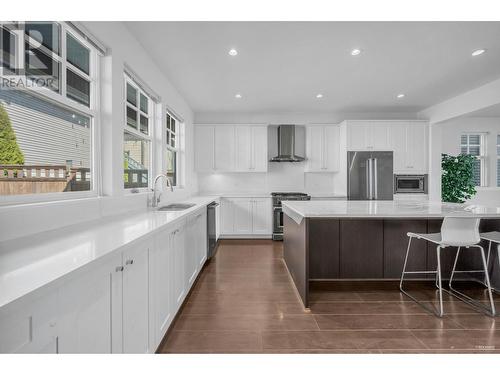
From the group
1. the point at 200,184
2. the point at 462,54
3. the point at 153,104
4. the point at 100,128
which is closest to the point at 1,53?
the point at 100,128

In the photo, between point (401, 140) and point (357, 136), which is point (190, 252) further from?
point (401, 140)

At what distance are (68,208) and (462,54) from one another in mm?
4326

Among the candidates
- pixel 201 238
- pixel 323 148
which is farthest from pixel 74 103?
pixel 323 148

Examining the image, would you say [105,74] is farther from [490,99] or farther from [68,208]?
[490,99]

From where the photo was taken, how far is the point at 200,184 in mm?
6051

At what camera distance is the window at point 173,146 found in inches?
171

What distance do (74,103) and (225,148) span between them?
3906 mm

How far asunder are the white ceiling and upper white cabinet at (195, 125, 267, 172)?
84 centimetres

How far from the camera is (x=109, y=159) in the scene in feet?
7.27

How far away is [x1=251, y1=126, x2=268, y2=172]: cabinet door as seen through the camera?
18.6 feet

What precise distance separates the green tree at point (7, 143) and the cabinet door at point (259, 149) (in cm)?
449

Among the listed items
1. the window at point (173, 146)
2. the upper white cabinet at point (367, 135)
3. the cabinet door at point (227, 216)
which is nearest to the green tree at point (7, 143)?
the window at point (173, 146)

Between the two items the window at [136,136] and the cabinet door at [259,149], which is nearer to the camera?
the window at [136,136]

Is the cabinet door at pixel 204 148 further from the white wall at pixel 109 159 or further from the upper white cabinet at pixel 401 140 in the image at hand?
the upper white cabinet at pixel 401 140
